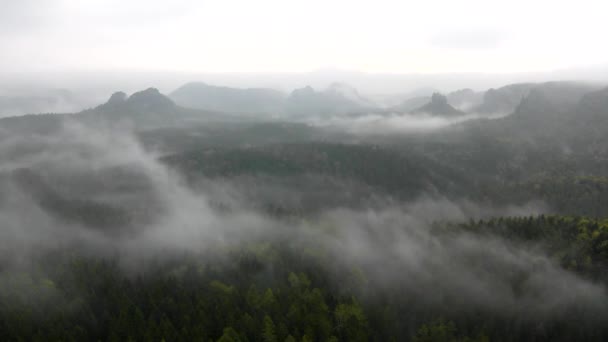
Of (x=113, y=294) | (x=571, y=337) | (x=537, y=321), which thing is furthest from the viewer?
(x=113, y=294)

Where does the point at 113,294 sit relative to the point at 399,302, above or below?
above

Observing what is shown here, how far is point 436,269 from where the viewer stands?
141250 mm

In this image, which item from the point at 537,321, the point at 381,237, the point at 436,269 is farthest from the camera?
the point at 381,237

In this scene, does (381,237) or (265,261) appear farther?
(381,237)

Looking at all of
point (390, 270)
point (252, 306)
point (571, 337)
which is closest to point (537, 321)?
point (571, 337)

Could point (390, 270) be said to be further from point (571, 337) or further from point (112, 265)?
point (112, 265)

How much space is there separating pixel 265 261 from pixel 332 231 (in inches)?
2251

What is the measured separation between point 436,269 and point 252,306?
73.3 m

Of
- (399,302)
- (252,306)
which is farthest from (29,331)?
(399,302)

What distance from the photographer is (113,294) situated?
118 meters

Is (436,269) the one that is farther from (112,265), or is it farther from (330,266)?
(112,265)

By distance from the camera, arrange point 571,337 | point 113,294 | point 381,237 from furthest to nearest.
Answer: point 381,237, point 113,294, point 571,337

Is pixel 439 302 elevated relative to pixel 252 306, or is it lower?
lower

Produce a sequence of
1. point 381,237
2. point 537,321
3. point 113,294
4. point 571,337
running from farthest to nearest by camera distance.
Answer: point 381,237 → point 113,294 → point 537,321 → point 571,337
